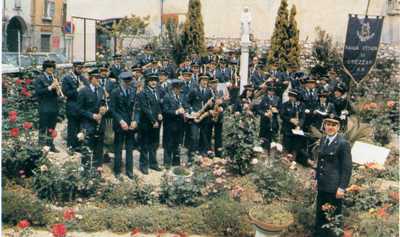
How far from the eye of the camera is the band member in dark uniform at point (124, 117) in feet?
26.3

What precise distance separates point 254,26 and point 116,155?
12.8 m

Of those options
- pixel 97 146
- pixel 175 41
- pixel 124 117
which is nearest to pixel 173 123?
pixel 124 117

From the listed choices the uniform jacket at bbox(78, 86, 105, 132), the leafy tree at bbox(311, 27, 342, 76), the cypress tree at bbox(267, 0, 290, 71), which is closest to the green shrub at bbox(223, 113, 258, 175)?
the uniform jacket at bbox(78, 86, 105, 132)

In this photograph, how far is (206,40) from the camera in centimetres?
2022

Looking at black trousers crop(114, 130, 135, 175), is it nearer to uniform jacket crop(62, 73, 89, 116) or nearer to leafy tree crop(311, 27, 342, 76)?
uniform jacket crop(62, 73, 89, 116)

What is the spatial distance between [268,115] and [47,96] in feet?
13.0

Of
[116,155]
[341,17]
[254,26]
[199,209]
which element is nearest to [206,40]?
[254,26]

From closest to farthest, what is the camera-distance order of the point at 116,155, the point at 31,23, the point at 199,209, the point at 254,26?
the point at 199,209 → the point at 116,155 → the point at 254,26 → the point at 31,23

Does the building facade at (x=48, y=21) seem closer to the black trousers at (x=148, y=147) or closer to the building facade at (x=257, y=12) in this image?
the building facade at (x=257, y=12)

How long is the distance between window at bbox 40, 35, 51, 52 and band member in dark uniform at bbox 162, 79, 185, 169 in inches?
561

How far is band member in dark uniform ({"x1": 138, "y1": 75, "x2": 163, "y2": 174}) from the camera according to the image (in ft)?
27.1

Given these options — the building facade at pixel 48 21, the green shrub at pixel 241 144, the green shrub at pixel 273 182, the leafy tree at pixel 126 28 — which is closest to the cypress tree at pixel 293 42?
the leafy tree at pixel 126 28

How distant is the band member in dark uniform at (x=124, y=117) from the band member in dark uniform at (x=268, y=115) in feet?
8.29

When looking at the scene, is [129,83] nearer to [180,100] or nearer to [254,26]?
[180,100]
